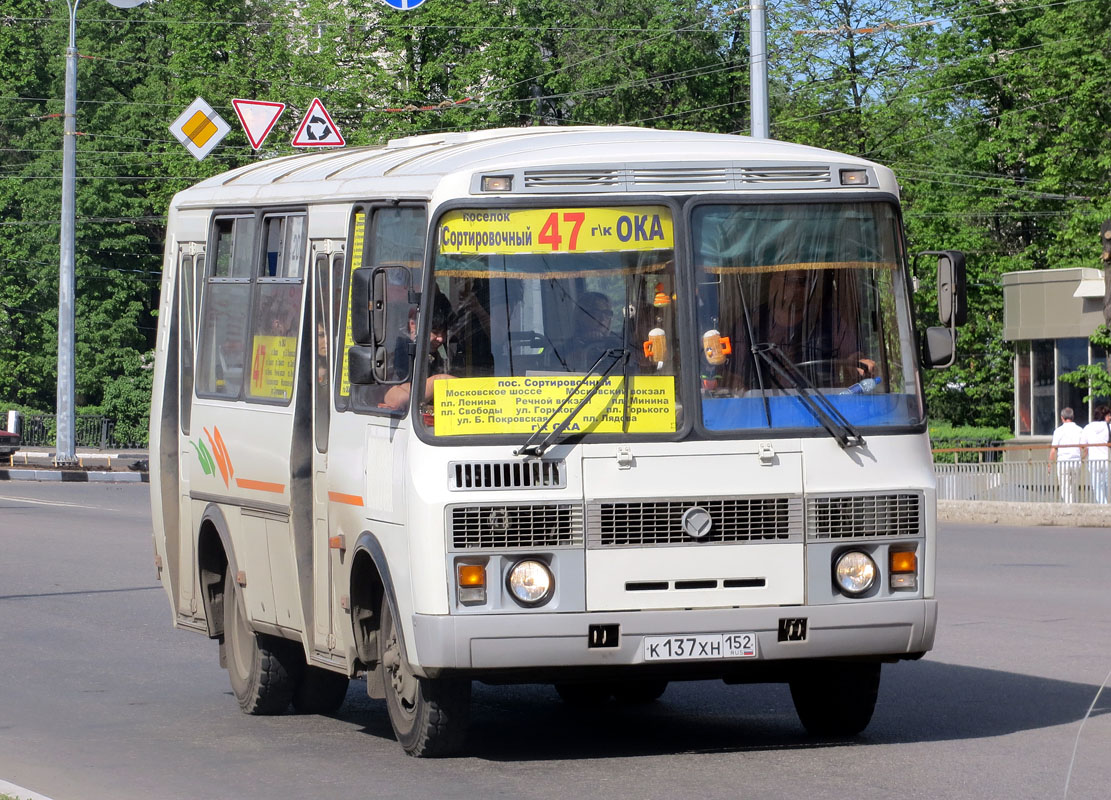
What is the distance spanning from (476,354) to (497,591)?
1.00 metres

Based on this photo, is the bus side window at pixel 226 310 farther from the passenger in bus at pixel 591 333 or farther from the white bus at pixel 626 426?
the passenger in bus at pixel 591 333

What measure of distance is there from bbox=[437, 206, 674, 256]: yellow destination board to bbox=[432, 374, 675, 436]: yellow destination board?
567 mm

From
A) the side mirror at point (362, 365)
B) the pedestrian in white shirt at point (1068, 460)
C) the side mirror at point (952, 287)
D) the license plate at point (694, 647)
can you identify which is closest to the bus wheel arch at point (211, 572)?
the side mirror at point (362, 365)

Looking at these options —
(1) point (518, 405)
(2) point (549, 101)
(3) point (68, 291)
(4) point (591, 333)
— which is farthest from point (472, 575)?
(2) point (549, 101)

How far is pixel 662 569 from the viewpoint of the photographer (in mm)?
8578

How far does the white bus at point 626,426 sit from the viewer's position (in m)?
8.51

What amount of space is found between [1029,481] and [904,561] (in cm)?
2144

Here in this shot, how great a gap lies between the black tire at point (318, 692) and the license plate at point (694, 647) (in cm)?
287

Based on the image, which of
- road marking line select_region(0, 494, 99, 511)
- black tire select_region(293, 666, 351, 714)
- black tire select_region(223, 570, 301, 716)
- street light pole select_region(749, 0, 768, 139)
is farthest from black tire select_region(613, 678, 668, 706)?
road marking line select_region(0, 494, 99, 511)

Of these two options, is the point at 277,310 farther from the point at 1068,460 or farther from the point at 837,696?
the point at 1068,460

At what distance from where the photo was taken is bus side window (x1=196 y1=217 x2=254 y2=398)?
35.9 ft

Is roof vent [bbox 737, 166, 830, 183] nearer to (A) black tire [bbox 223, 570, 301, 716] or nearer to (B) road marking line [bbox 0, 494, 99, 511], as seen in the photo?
(A) black tire [bbox 223, 570, 301, 716]

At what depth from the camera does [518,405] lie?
8.59 meters

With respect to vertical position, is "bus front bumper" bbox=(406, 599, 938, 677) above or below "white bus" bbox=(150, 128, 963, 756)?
below
